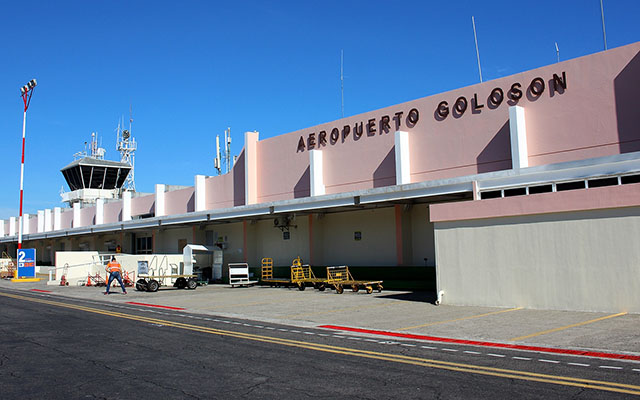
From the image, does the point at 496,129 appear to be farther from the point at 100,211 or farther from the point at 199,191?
the point at 100,211

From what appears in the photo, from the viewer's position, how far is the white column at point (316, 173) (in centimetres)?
2886

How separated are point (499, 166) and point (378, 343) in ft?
42.3

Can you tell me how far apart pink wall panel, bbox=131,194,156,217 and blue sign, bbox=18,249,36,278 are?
848 cm

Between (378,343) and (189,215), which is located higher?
(189,215)

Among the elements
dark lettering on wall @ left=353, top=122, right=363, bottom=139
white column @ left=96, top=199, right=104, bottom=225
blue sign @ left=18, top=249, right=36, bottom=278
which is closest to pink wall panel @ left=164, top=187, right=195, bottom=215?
blue sign @ left=18, top=249, right=36, bottom=278

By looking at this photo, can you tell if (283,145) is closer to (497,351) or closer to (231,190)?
(231,190)

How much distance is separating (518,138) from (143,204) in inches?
1325

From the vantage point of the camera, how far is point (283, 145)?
105 feet

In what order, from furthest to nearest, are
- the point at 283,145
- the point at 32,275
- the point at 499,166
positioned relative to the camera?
the point at 32,275, the point at 283,145, the point at 499,166

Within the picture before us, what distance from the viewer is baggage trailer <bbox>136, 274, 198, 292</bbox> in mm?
27478

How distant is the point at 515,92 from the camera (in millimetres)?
21375

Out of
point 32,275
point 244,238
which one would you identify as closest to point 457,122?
point 244,238

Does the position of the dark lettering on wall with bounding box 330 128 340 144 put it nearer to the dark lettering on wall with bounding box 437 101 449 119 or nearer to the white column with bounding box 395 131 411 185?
the white column with bounding box 395 131 411 185

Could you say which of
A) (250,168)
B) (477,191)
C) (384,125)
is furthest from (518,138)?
(250,168)
